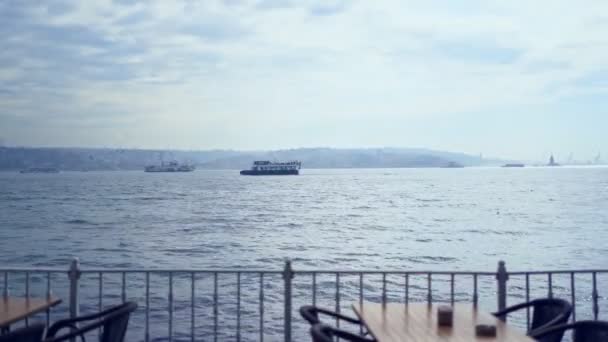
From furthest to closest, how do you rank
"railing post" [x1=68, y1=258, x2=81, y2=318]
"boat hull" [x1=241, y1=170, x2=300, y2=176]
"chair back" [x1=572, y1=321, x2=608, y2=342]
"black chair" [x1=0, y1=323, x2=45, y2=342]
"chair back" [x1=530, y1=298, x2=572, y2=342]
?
1. "boat hull" [x1=241, y1=170, x2=300, y2=176]
2. "railing post" [x1=68, y1=258, x2=81, y2=318]
3. "chair back" [x1=530, y1=298, x2=572, y2=342]
4. "chair back" [x1=572, y1=321, x2=608, y2=342]
5. "black chair" [x1=0, y1=323, x2=45, y2=342]

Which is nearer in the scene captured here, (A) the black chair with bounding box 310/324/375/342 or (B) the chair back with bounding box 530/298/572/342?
(A) the black chair with bounding box 310/324/375/342

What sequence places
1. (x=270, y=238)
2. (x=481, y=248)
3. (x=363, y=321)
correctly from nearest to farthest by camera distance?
(x=363, y=321), (x=481, y=248), (x=270, y=238)

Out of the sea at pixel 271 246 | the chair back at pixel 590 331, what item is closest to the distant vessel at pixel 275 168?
the sea at pixel 271 246

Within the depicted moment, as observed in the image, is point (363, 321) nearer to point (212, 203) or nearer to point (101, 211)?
point (101, 211)

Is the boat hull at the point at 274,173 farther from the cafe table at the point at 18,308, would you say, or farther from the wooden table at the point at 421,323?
the wooden table at the point at 421,323

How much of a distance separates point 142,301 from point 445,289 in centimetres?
1049

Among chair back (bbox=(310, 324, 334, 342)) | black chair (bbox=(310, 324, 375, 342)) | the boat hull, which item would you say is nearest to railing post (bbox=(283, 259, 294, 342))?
black chair (bbox=(310, 324, 375, 342))

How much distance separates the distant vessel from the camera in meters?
163

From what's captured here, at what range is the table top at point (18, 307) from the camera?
16.5 feet

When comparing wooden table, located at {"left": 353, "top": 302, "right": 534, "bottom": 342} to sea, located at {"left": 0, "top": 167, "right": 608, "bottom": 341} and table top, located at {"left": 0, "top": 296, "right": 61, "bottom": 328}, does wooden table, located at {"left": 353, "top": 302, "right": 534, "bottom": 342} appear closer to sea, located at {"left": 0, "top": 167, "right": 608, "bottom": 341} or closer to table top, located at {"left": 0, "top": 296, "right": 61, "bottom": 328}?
table top, located at {"left": 0, "top": 296, "right": 61, "bottom": 328}

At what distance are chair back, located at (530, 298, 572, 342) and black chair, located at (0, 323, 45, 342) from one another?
3.71 m

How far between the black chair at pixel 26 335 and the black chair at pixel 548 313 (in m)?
3.65

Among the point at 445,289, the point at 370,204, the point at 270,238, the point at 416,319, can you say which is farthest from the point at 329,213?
the point at 416,319

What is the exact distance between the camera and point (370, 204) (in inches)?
3231
